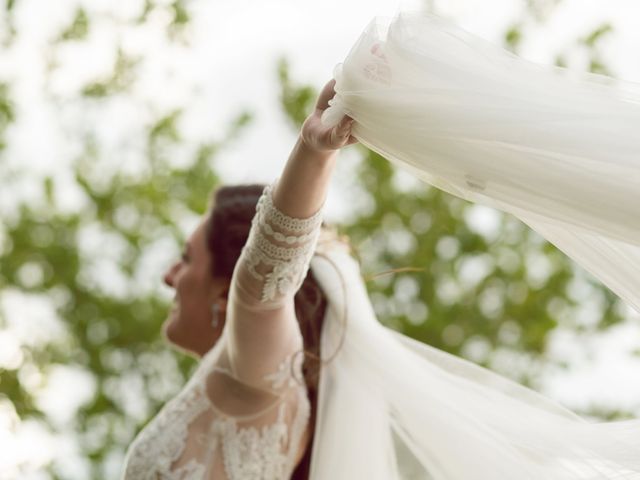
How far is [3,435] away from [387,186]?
13.7 feet

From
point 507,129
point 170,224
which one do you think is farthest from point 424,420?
point 170,224

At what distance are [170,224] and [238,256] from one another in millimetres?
7377

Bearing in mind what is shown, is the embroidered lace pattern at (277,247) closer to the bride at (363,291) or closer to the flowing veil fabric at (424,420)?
the bride at (363,291)

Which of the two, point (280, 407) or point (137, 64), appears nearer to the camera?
point (280, 407)

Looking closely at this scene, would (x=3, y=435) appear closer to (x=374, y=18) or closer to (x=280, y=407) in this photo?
(x=280, y=407)

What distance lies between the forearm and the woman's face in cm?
76

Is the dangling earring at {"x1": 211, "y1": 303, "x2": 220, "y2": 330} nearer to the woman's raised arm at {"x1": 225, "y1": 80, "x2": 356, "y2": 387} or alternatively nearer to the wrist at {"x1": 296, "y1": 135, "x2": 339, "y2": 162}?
the woman's raised arm at {"x1": 225, "y1": 80, "x2": 356, "y2": 387}

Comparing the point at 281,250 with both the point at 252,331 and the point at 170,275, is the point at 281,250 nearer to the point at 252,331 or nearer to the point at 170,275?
the point at 252,331

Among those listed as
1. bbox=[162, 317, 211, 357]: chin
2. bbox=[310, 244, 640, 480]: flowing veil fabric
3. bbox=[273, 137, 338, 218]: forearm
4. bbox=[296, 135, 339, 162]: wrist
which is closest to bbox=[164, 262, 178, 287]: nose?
bbox=[162, 317, 211, 357]: chin

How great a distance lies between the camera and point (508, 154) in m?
1.48

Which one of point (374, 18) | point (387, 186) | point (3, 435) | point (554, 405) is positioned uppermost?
point (374, 18)

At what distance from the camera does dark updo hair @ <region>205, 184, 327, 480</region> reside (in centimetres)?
250

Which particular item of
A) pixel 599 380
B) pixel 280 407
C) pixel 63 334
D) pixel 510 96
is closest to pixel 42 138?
pixel 63 334

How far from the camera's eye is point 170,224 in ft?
32.5
